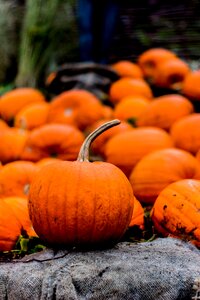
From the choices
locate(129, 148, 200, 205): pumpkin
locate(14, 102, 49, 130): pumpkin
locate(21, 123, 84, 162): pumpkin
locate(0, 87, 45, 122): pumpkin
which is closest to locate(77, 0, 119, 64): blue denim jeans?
locate(0, 87, 45, 122): pumpkin

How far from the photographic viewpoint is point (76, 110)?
4.82 metres

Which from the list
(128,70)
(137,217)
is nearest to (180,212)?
(137,217)

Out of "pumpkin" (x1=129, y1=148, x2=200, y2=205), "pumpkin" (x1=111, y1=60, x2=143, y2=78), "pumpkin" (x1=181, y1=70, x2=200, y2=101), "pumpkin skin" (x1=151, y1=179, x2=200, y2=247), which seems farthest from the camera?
"pumpkin" (x1=111, y1=60, x2=143, y2=78)

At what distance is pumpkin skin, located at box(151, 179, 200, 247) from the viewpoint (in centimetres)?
250

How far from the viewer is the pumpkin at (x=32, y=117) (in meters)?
4.91

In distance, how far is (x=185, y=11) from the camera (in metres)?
6.99

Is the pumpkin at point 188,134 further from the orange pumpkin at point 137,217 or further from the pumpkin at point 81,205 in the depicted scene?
the pumpkin at point 81,205

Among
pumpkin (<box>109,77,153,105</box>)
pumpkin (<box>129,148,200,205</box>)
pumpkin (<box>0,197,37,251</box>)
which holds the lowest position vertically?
pumpkin (<box>109,77,153,105</box>)

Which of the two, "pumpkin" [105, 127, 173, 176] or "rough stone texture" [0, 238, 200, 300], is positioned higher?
"rough stone texture" [0, 238, 200, 300]

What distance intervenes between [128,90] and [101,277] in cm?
343

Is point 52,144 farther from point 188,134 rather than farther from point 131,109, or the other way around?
point 131,109

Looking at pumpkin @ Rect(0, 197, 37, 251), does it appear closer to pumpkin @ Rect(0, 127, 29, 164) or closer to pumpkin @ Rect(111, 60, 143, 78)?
pumpkin @ Rect(0, 127, 29, 164)

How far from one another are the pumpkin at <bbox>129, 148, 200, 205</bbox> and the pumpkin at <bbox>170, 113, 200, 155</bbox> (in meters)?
0.52

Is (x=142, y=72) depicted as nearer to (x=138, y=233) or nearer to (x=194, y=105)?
(x=194, y=105)
